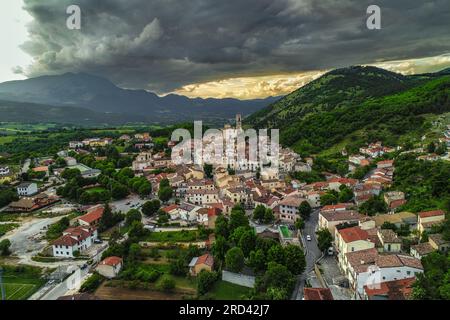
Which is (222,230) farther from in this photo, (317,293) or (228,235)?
(317,293)

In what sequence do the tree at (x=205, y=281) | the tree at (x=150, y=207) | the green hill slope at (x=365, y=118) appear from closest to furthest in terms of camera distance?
the tree at (x=205, y=281), the tree at (x=150, y=207), the green hill slope at (x=365, y=118)

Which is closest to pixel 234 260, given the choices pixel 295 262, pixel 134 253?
pixel 295 262

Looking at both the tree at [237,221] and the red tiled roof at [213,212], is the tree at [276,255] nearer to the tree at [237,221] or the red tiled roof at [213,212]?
the tree at [237,221]

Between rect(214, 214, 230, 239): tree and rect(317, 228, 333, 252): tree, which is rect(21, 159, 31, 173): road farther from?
rect(317, 228, 333, 252): tree

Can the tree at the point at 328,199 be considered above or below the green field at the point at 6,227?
above

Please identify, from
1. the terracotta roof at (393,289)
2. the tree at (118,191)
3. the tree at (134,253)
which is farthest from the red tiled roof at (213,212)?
the terracotta roof at (393,289)

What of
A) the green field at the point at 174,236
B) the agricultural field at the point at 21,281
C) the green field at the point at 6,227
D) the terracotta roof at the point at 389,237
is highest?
the terracotta roof at the point at 389,237
